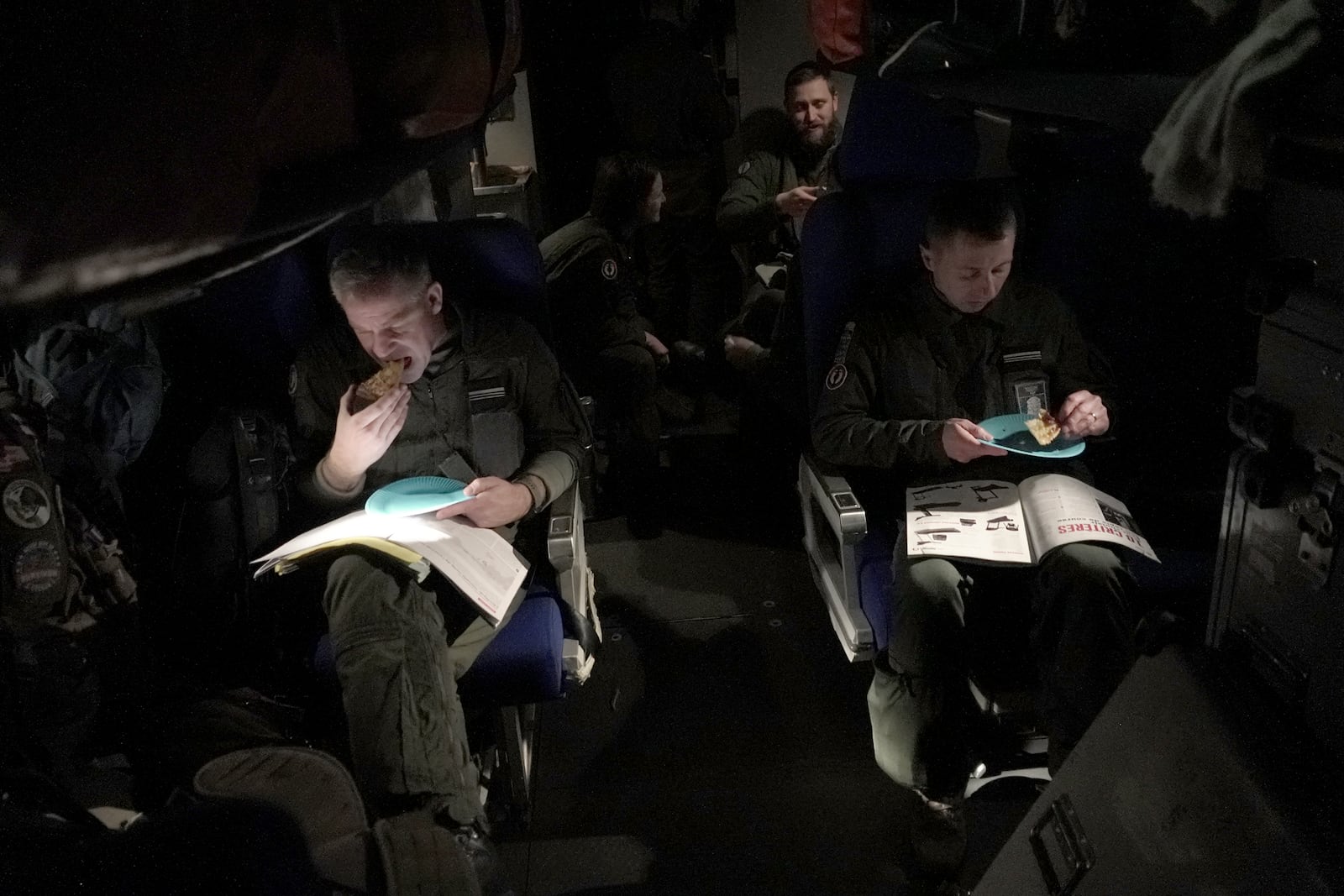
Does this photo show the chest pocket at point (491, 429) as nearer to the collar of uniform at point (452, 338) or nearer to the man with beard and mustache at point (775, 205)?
the collar of uniform at point (452, 338)

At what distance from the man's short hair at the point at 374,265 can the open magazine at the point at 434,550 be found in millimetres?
444

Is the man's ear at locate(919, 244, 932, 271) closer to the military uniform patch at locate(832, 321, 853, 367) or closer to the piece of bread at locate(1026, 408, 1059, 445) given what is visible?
the military uniform patch at locate(832, 321, 853, 367)

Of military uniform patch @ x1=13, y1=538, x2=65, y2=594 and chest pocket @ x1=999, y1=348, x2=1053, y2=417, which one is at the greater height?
chest pocket @ x1=999, y1=348, x2=1053, y2=417

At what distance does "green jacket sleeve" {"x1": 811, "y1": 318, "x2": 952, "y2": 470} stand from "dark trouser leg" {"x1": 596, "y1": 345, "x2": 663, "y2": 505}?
104cm

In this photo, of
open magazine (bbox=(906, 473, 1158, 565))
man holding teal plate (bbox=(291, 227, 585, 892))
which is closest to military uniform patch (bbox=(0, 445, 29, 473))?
man holding teal plate (bbox=(291, 227, 585, 892))

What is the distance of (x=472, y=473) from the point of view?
1958mm

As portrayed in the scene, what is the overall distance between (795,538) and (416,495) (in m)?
1.42

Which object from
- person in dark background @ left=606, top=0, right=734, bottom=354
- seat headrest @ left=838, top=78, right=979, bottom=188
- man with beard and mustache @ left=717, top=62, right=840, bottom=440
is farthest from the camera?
person in dark background @ left=606, top=0, right=734, bottom=354

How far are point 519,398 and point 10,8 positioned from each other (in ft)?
5.66

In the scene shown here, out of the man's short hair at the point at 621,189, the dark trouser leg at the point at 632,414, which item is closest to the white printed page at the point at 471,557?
the dark trouser leg at the point at 632,414

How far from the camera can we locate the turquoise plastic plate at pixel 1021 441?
69.2 inches

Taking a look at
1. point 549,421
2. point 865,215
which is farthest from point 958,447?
point 549,421

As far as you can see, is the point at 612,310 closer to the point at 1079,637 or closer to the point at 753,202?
the point at 753,202

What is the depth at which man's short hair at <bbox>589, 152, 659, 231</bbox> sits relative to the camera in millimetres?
2918
